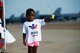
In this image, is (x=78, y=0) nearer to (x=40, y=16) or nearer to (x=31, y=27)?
(x=40, y=16)

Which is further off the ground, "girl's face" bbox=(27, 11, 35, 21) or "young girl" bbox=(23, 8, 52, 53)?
"girl's face" bbox=(27, 11, 35, 21)

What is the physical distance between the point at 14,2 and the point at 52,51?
13956 millimetres

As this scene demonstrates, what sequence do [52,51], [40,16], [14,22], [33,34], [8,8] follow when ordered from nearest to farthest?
[33,34] < [52,51] < [40,16] < [8,8] < [14,22]

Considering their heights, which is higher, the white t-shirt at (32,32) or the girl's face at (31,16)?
the girl's face at (31,16)

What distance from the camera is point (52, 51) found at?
32.7 ft

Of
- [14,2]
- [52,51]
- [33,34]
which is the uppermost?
[14,2]

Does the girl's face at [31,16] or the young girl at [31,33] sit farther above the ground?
the girl's face at [31,16]

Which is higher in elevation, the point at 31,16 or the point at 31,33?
the point at 31,16

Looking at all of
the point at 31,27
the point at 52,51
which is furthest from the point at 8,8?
the point at 31,27

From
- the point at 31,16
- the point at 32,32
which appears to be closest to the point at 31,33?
the point at 32,32

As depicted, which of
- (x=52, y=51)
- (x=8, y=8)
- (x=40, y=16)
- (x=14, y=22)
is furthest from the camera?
(x=14, y=22)

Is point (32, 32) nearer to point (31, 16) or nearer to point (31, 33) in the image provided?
point (31, 33)

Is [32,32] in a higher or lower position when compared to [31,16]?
lower

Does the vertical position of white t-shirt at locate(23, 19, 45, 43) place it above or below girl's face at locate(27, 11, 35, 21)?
below
